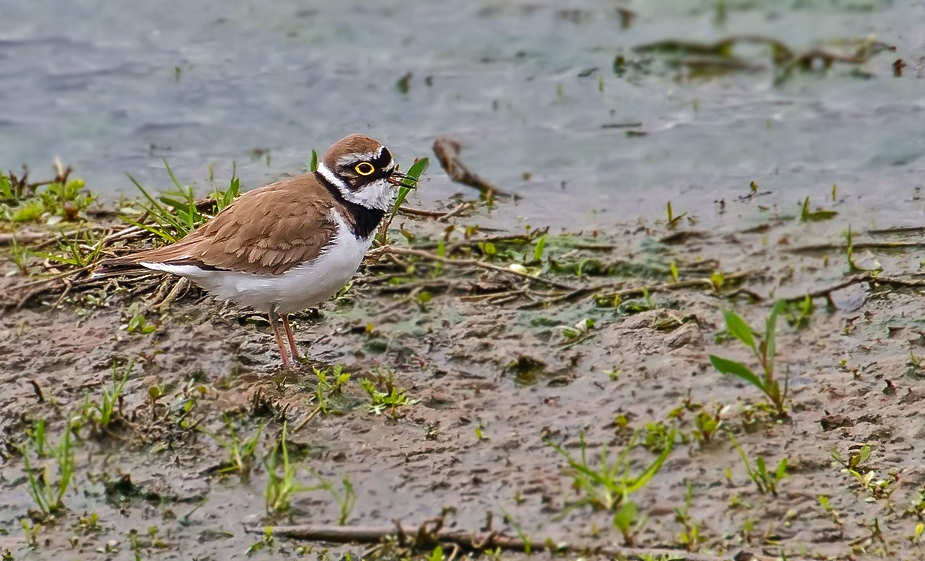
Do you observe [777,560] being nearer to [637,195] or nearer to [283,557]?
[283,557]

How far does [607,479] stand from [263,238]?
2.49m

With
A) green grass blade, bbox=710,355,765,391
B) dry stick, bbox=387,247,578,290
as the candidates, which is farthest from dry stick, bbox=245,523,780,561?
dry stick, bbox=387,247,578,290

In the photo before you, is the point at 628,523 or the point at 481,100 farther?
the point at 481,100

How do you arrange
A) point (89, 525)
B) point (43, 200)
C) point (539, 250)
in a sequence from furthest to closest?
point (43, 200) < point (539, 250) < point (89, 525)

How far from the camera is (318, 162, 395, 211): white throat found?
6.78 metres

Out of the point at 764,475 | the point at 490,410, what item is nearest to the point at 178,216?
the point at 490,410

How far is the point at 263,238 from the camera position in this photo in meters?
6.46

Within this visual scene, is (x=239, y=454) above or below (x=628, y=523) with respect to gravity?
above

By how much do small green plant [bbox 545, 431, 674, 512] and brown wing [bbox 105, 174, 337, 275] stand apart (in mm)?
1869

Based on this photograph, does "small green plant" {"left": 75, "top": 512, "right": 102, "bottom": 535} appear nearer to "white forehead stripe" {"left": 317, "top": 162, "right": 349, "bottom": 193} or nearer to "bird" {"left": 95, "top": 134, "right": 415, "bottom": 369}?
"bird" {"left": 95, "top": 134, "right": 415, "bottom": 369}

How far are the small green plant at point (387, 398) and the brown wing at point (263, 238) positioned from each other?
2.65 ft

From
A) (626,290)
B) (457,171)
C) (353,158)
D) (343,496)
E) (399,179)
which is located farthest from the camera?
(457,171)

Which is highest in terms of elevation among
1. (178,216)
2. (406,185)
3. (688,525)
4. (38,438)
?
(406,185)

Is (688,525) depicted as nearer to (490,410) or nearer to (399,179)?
(490,410)
